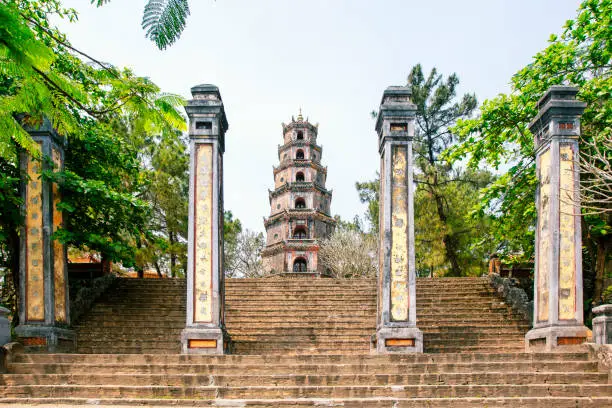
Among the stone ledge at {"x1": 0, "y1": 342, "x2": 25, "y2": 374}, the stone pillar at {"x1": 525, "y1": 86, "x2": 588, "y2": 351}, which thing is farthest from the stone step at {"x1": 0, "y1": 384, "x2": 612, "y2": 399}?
the stone pillar at {"x1": 525, "y1": 86, "x2": 588, "y2": 351}

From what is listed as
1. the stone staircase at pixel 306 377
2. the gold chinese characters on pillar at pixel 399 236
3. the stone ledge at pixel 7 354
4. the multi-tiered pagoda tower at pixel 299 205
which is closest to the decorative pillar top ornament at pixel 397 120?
the gold chinese characters on pillar at pixel 399 236

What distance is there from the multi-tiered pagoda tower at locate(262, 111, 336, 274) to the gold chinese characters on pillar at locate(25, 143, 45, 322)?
21.3m

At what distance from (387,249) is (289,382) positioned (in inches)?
120

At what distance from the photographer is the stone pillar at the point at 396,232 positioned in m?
8.46

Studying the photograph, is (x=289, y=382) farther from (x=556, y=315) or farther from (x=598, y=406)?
(x=556, y=315)

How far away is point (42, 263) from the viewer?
8719 millimetres

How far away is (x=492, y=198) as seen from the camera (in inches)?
404

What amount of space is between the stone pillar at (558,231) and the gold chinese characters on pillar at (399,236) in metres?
2.20

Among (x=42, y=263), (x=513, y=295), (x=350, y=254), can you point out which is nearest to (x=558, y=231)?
(x=513, y=295)

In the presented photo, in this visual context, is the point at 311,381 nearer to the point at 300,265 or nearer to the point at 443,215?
the point at 443,215

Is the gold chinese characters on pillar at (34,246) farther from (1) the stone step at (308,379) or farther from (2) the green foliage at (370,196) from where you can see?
(2) the green foliage at (370,196)

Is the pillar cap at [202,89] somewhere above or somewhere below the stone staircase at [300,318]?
above

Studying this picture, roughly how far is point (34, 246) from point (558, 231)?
28.6 ft

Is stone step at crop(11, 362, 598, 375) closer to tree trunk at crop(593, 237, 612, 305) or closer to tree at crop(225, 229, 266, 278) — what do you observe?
tree trunk at crop(593, 237, 612, 305)
